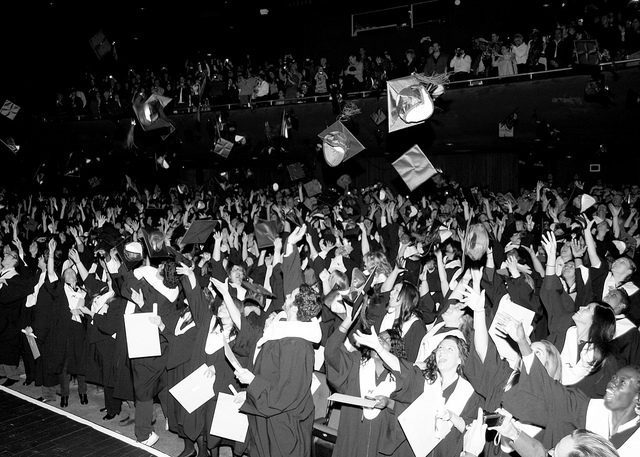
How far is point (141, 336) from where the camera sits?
5.18m

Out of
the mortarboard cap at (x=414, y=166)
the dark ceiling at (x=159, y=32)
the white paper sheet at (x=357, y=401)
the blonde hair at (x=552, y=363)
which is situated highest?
the dark ceiling at (x=159, y=32)

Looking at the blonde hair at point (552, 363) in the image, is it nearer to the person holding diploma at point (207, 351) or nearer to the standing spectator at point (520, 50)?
the person holding diploma at point (207, 351)

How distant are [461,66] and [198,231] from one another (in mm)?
11254

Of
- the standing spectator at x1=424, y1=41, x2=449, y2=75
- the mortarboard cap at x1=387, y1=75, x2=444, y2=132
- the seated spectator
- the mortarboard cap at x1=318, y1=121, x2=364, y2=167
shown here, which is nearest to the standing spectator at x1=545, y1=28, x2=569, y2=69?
the seated spectator

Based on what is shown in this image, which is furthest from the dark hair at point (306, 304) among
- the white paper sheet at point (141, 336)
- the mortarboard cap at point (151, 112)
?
the mortarboard cap at point (151, 112)

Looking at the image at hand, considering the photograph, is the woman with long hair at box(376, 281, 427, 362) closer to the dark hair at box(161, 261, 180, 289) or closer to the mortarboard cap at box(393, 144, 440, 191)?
the dark hair at box(161, 261, 180, 289)

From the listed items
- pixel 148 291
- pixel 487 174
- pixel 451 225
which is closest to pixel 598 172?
pixel 487 174

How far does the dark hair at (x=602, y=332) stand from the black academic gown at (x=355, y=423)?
4.41ft

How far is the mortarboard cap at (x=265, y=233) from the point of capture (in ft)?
20.2

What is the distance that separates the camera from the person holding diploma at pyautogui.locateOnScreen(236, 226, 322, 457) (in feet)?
12.6

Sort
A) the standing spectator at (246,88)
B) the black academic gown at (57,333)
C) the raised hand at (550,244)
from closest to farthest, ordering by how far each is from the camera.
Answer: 1. the raised hand at (550,244)
2. the black academic gown at (57,333)
3. the standing spectator at (246,88)

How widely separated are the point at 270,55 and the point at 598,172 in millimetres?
13627

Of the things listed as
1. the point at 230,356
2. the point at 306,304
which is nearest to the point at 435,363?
the point at 306,304

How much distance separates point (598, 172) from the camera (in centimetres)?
1705
